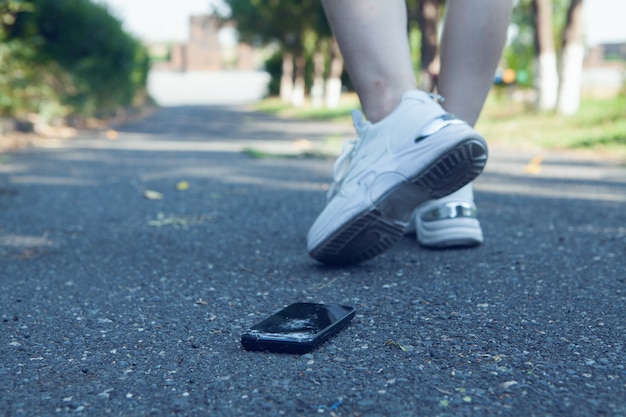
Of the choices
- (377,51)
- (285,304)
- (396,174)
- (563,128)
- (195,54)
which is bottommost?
(195,54)

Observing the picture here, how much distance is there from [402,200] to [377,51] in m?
0.41

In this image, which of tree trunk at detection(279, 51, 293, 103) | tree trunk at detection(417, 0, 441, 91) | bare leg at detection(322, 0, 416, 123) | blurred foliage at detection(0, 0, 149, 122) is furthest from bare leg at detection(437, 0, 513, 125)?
tree trunk at detection(279, 51, 293, 103)

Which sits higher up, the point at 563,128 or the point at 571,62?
the point at 571,62

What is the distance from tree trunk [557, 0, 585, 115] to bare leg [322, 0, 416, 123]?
9128 millimetres

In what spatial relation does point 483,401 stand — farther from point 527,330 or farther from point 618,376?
point 527,330

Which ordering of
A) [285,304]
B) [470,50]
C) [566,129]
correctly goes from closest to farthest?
1. [285,304]
2. [470,50]
3. [566,129]

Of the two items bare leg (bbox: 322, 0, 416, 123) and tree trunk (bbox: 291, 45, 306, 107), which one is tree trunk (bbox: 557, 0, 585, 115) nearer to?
bare leg (bbox: 322, 0, 416, 123)

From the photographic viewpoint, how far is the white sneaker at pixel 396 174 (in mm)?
1788

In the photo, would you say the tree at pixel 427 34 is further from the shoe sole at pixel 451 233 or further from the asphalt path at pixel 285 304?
the shoe sole at pixel 451 233

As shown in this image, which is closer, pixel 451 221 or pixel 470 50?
pixel 470 50

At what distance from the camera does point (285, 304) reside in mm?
1732

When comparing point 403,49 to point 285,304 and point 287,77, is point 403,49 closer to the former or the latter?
point 285,304

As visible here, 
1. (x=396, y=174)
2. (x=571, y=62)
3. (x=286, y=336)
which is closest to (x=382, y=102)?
(x=396, y=174)

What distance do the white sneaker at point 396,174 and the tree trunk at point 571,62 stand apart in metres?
9.24
